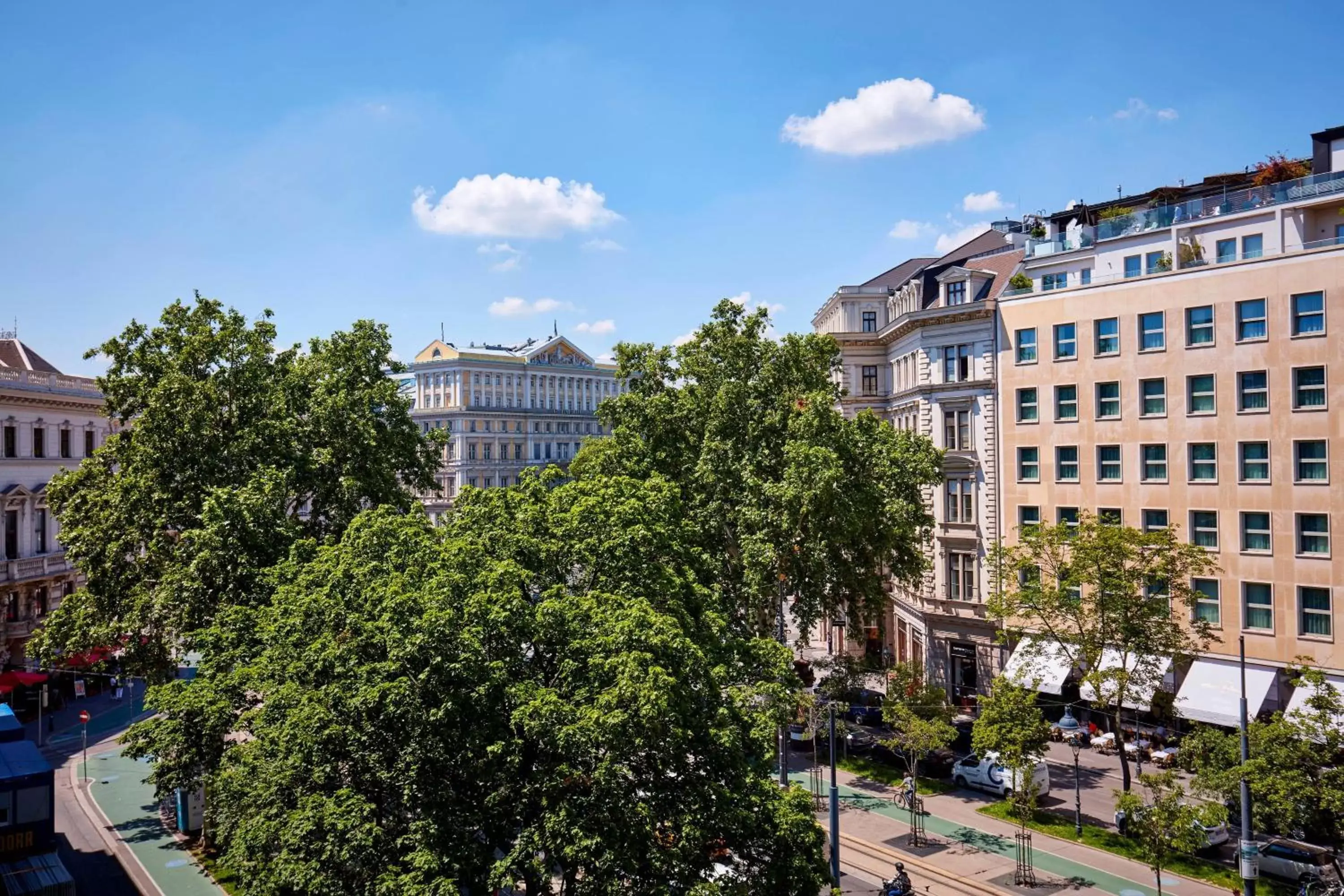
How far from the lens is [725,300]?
2026 inches

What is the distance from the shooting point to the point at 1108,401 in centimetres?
5050

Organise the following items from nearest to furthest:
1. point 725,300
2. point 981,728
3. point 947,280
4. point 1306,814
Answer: point 1306,814
point 981,728
point 725,300
point 947,280

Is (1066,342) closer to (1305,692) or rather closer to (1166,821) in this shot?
(1305,692)

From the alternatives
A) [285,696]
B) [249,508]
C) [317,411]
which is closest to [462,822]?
[285,696]

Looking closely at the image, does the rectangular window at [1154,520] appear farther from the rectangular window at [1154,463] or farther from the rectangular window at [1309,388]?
the rectangular window at [1309,388]

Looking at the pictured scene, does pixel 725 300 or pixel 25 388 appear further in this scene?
pixel 25 388

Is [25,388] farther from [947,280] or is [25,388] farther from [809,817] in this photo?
[809,817]

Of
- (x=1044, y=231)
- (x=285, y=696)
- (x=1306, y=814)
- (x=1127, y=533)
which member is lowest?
(x=1306, y=814)

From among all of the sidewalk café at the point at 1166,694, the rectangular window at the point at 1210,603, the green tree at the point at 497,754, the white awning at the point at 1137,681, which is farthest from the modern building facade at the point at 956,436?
the green tree at the point at 497,754

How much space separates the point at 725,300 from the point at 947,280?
14.7 metres

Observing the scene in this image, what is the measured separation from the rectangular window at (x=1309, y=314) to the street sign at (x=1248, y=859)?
80.8 ft

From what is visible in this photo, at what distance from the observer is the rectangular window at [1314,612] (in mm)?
42594

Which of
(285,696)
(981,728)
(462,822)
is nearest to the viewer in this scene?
(462,822)

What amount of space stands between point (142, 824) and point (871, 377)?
158 ft
